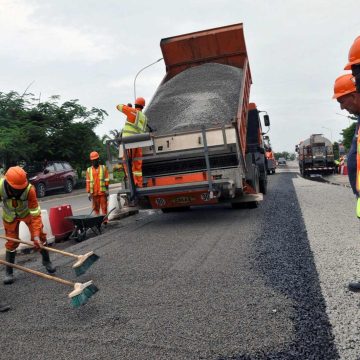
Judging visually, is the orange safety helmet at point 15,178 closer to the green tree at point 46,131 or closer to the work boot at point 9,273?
the work boot at point 9,273

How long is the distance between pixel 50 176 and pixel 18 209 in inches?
550

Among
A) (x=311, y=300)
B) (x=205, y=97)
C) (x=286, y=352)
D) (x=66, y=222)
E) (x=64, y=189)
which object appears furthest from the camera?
(x=64, y=189)

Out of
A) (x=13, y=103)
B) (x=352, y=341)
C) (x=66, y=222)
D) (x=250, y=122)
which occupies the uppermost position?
(x=13, y=103)

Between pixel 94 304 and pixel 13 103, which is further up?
pixel 13 103

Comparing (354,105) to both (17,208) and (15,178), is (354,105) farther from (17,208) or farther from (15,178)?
(17,208)

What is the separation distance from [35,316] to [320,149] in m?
24.9

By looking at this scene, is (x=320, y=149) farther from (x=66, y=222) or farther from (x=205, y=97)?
(x=66, y=222)

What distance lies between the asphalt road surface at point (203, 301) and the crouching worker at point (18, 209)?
320mm

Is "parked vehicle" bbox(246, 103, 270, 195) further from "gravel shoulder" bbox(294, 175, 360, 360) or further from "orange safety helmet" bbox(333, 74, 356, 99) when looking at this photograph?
"orange safety helmet" bbox(333, 74, 356, 99)

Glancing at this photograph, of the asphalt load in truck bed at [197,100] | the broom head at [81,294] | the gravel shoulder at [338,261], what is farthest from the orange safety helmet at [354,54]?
the asphalt load in truck bed at [197,100]

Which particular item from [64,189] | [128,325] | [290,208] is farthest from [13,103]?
[128,325]

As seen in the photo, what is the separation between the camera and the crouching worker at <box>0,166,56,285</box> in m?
4.54

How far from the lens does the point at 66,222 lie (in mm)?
7398

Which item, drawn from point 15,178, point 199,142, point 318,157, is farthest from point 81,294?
point 318,157
